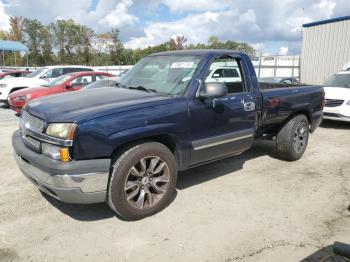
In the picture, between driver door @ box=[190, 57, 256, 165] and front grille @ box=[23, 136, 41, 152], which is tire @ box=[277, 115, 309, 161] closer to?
driver door @ box=[190, 57, 256, 165]

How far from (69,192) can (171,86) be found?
1.78m

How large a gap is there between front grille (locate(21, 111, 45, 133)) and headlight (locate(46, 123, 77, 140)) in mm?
156

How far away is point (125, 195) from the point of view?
3639 millimetres

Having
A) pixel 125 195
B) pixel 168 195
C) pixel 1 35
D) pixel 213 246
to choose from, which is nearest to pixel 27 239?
pixel 125 195

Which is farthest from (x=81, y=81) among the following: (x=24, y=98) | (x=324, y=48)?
(x=324, y=48)

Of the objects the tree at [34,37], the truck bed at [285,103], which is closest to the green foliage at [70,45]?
the tree at [34,37]

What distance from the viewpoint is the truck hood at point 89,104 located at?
11.3 feet

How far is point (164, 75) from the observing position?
4555mm

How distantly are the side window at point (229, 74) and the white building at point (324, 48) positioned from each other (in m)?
13.9

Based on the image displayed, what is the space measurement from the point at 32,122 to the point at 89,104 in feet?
2.18

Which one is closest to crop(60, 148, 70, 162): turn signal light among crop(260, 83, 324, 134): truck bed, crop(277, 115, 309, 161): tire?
crop(260, 83, 324, 134): truck bed

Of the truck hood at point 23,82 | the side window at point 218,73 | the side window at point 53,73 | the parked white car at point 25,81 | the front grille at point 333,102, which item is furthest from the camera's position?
the side window at point 53,73

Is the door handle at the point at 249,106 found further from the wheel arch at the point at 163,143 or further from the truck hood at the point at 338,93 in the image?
the truck hood at the point at 338,93

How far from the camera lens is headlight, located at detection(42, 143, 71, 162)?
10.9 feet
